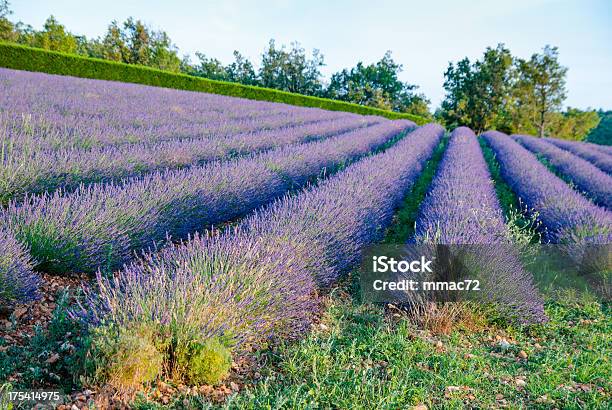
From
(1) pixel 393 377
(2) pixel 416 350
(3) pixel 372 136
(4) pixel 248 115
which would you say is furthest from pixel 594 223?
(4) pixel 248 115

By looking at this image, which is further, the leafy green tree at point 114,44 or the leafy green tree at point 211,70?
the leafy green tree at point 211,70

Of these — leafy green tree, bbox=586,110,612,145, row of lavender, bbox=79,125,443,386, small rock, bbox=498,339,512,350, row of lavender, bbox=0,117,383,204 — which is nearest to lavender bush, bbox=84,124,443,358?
row of lavender, bbox=79,125,443,386

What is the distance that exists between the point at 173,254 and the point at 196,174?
1.97 meters

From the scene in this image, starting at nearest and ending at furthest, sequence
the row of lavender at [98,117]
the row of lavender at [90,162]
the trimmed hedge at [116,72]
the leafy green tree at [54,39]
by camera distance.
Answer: the row of lavender at [90,162] < the row of lavender at [98,117] < the trimmed hedge at [116,72] < the leafy green tree at [54,39]

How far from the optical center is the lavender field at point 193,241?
1820 mm

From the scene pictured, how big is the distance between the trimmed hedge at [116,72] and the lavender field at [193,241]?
36.7ft

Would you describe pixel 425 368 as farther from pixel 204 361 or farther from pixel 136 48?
pixel 136 48

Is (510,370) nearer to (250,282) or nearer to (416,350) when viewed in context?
(416,350)

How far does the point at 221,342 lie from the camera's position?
1.93 m

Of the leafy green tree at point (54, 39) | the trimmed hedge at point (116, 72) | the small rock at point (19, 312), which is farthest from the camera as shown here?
the leafy green tree at point (54, 39)

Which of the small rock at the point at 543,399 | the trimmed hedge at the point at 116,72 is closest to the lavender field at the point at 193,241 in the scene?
the small rock at the point at 543,399

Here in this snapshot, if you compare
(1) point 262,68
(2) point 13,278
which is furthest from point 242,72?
(2) point 13,278

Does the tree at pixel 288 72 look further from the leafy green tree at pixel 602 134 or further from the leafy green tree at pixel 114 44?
the leafy green tree at pixel 602 134

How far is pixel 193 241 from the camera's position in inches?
99.2
